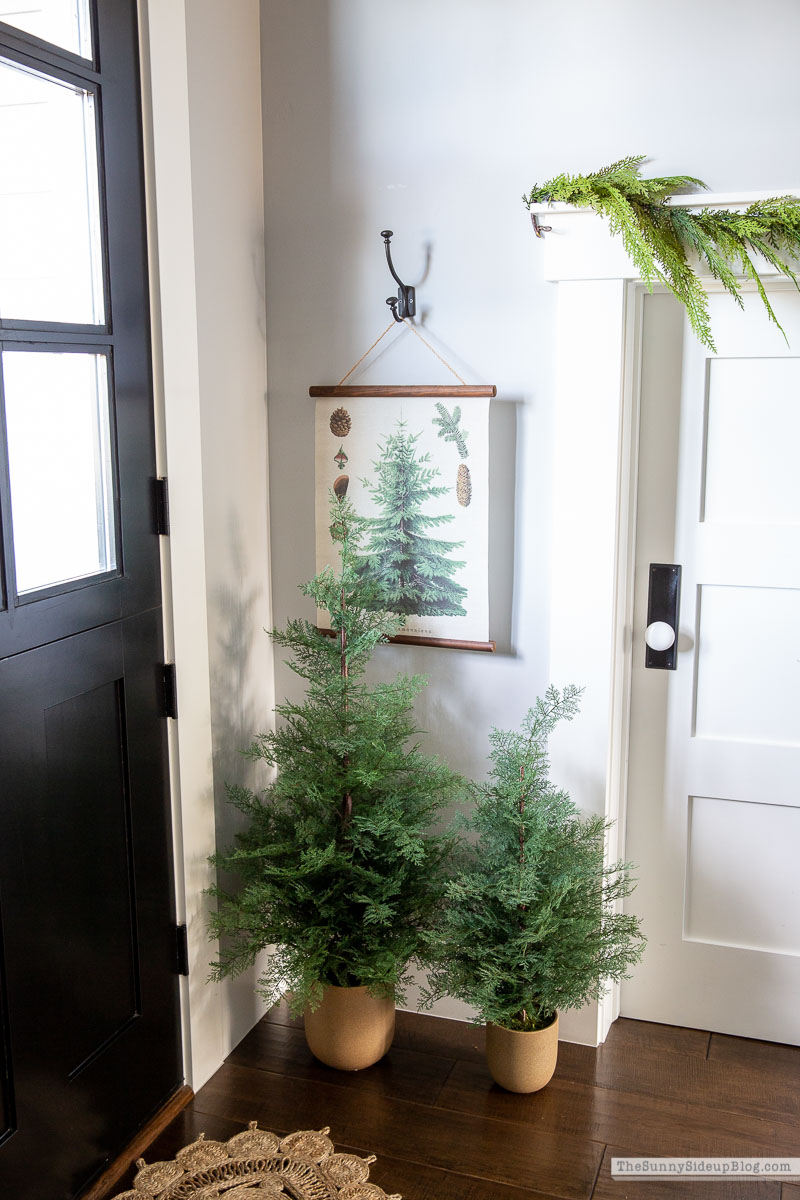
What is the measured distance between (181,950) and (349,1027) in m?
0.42

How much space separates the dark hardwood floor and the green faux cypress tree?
26cm

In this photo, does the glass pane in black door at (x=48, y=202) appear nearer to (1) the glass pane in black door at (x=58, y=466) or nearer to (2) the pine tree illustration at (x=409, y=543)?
(1) the glass pane in black door at (x=58, y=466)

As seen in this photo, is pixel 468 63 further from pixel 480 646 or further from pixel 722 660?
pixel 722 660

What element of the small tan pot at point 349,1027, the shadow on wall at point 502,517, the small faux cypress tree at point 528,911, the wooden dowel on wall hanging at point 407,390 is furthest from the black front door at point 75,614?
the shadow on wall at point 502,517

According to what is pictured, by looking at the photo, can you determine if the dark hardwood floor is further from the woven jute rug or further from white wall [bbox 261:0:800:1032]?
white wall [bbox 261:0:800:1032]

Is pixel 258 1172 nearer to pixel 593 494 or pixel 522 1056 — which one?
pixel 522 1056

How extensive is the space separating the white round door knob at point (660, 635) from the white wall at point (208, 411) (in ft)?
3.14

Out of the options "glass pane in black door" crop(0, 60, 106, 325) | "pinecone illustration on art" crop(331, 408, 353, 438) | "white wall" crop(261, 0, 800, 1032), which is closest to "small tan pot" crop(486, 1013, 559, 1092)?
"white wall" crop(261, 0, 800, 1032)

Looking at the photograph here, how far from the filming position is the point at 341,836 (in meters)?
2.38

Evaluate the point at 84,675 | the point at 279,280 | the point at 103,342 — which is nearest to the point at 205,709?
the point at 84,675

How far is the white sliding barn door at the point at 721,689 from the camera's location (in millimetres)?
2381

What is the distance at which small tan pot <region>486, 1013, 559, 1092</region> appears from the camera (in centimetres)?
233

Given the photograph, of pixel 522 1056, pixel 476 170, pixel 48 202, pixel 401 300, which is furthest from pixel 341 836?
pixel 476 170

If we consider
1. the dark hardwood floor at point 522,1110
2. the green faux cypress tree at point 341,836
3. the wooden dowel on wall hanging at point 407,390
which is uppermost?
the wooden dowel on wall hanging at point 407,390
